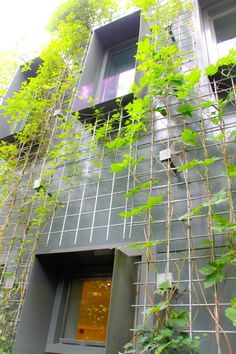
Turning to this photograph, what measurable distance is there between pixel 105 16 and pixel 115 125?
2.18 metres

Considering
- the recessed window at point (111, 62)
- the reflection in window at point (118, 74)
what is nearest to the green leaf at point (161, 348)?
the recessed window at point (111, 62)

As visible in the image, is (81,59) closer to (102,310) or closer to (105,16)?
(105,16)

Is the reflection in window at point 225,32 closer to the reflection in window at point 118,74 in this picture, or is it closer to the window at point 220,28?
the window at point 220,28

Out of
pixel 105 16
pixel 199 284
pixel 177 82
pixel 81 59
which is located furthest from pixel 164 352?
pixel 105 16

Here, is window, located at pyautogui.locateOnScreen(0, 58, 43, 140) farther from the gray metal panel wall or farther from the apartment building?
the gray metal panel wall

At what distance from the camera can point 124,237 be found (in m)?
1.96

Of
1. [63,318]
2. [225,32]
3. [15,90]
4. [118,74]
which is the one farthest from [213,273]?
[15,90]

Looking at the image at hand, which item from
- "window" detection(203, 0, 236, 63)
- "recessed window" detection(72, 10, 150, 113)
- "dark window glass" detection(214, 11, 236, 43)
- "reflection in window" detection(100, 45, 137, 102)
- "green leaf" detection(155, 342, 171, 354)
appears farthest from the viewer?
"reflection in window" detection(100, 45, 137, 102)

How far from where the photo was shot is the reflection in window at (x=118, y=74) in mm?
3125

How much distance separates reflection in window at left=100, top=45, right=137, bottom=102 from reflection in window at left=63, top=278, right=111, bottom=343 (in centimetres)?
192

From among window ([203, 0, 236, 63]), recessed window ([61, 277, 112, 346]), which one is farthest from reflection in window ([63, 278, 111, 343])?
window ([203, 0, 236, 63])

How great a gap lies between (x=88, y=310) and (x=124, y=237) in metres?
0.63

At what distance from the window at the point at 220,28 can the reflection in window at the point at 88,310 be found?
2177mm

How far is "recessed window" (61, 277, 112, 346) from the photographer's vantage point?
6.36 feet
